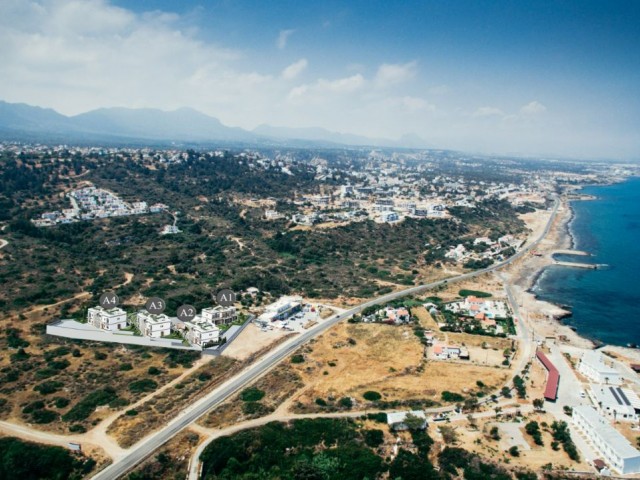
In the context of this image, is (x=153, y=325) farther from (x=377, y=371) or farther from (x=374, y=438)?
(x=374, y=438)

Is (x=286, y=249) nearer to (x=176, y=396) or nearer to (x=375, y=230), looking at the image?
(x=375, y=230)

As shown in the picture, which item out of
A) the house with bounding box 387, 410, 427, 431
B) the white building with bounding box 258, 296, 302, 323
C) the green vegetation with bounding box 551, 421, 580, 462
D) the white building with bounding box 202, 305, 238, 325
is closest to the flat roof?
the green vegetation with bounding box 551, 421, 580, 462

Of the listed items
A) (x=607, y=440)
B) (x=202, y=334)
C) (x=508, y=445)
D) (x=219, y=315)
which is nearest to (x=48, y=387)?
(x=202, y=334)

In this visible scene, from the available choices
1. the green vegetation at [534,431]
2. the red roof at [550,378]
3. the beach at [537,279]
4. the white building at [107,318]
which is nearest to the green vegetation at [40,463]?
the white building at [107,318]

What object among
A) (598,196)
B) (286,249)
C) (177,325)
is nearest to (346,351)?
(177,325)

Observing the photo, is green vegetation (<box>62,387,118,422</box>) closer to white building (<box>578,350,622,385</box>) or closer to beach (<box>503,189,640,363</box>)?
white building (<box>578,350,622,385</box>)

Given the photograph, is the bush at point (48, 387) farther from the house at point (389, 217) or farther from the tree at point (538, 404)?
the house at point (389, 217)
